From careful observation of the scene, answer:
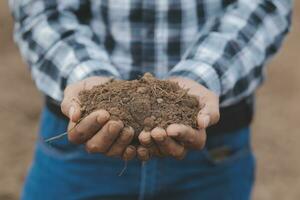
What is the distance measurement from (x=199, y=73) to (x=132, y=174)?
0.94ft

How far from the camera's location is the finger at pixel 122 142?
148 centimetres

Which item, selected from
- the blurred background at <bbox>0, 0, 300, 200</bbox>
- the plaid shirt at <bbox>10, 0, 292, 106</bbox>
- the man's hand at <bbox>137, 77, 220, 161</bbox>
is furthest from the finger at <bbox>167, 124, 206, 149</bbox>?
the blurred background at <bbox>0, 0, 300, 200</bbox>

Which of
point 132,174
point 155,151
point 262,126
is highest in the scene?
point 155,151

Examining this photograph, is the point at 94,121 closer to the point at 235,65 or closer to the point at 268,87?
the point at 235,65

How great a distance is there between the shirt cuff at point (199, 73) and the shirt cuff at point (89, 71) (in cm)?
15

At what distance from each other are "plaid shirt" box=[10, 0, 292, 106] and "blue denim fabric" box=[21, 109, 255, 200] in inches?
4.8

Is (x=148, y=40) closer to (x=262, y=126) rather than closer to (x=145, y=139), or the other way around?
(x=145, y=139)

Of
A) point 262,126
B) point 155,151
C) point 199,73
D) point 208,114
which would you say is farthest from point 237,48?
point 262,126

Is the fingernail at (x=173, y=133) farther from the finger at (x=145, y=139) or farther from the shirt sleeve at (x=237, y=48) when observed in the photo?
the shirt sleeve at (x=237, y=48)

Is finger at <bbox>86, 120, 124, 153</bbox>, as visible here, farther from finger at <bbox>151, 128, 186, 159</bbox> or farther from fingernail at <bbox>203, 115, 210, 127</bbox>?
fingernail at <bbox>203, 115, 210, 127</bbox>

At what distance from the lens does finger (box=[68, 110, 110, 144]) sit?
1.47 m

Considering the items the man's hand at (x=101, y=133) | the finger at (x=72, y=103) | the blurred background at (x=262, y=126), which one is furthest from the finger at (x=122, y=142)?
the blurred background at (x=262, y=126)

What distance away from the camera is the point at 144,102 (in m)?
1.59

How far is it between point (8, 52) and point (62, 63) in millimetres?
3358
